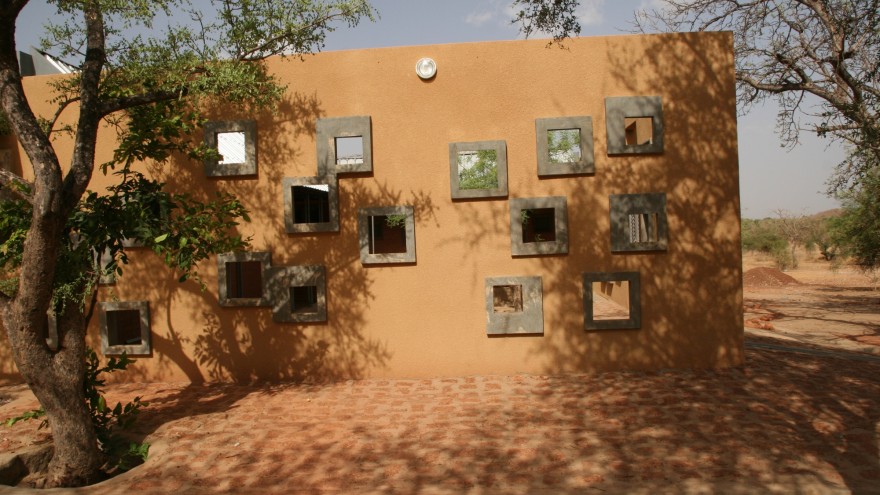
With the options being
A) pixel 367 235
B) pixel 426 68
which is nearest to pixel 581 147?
pixel 426 68

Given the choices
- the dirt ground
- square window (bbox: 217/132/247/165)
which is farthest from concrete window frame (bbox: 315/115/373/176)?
the dirt ground

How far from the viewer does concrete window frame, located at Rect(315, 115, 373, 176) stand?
24.6ft

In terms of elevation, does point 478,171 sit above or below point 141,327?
above

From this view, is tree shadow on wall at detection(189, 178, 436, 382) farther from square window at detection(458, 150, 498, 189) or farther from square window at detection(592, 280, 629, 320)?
square window at detection(458, 150, 498, 189)

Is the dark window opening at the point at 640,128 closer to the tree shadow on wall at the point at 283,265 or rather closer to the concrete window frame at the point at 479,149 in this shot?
the concrete window frame at the point at 479,149

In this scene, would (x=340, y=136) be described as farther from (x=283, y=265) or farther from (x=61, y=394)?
(x=61, y=394)

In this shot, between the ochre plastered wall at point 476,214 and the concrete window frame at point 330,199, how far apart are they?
0.10 m

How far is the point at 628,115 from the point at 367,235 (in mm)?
4131

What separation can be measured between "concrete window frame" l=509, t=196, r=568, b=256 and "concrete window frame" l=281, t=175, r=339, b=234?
2.56 m

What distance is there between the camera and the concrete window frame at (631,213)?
738cm

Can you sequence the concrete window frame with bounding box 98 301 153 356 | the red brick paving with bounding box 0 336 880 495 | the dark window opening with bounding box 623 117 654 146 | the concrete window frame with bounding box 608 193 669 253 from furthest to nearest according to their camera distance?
the dark window opening with bounding box 623 117 654 146
the concrete window frame with bounding box 98 301 153 356
the concrete window frame with bounding box 608 193 669 253
the red brick paving with bounding box 0 336 880 495

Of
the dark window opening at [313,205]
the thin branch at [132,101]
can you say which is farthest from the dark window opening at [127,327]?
the dark window opening at [313,205]

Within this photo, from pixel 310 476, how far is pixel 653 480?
3023mm

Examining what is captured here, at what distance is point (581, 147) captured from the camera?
24.4 feet
